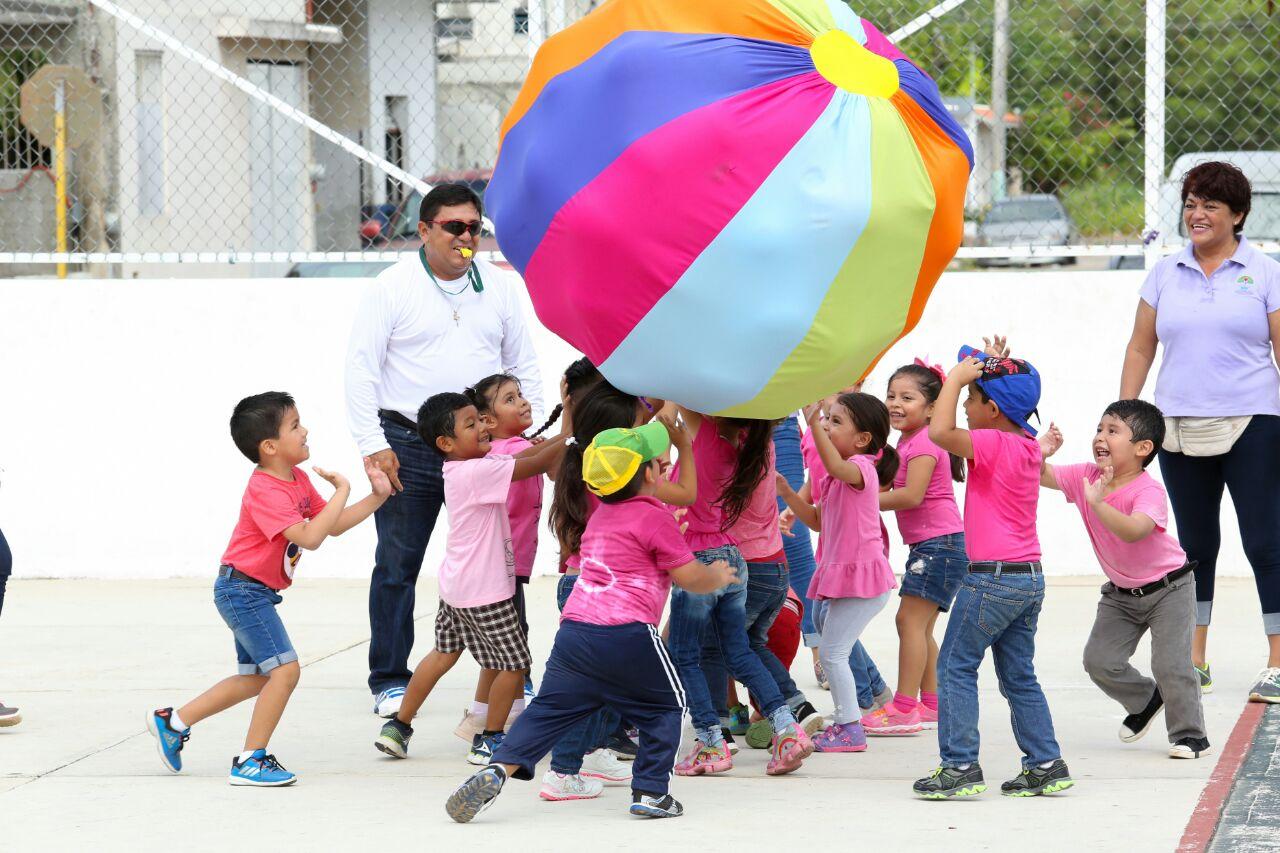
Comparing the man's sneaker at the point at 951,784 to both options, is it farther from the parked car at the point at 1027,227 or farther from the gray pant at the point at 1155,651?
the parked car at the point at 1027,227

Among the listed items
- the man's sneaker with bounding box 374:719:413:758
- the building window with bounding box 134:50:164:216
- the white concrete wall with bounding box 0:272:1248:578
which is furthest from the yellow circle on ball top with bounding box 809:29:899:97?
the building window with bounding box 134:50:164:216

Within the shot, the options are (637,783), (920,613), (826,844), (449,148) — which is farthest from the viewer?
(449,148)

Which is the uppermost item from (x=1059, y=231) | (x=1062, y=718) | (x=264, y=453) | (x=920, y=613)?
(x=1059, y=231)

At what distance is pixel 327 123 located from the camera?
10016mm

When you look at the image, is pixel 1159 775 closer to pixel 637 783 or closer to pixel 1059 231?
pixel 637 783

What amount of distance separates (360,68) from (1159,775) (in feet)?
24.5

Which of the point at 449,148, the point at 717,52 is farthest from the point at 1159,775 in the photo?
the point at 449,148

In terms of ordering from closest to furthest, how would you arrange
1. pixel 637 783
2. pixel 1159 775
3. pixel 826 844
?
pixel 826 844 → pixel 637 783 → pixel 1159 775

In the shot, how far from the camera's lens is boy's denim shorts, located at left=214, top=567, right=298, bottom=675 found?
503cm

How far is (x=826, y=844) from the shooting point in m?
4.28

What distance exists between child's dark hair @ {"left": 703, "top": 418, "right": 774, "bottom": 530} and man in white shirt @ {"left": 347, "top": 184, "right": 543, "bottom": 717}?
3.97ft

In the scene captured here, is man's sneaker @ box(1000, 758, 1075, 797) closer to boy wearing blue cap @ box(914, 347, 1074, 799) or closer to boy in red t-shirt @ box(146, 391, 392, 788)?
boy wearing blue cap @ box(914, 347, 1074, 799)

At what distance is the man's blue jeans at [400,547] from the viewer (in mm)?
5945

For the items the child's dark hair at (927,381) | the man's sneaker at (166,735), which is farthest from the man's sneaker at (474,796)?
the child's dark hair at (927,381)
